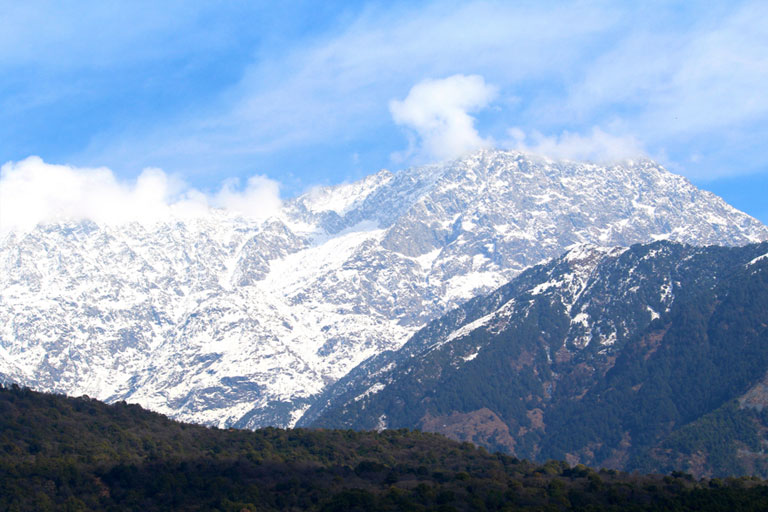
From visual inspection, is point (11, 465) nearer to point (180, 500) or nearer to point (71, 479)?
point (71, 479)

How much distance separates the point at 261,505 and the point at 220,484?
12.3m

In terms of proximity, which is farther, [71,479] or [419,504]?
[71,479]

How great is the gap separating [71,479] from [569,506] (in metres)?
94.4

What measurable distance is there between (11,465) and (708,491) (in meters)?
132

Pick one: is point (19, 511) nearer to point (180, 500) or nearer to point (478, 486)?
point (180, 500)

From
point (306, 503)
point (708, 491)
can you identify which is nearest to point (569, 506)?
point (708, 491)

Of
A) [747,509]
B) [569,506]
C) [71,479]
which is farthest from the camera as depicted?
[71,479]

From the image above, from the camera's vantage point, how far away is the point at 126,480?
19712 cm

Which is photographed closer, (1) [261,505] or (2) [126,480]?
(1) [261,505]

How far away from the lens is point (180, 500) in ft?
619

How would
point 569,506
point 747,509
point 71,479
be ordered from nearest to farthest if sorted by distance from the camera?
1. point 747,509
2. point 569,506
3. point 71,479

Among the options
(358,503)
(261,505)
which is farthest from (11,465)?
(358,503)

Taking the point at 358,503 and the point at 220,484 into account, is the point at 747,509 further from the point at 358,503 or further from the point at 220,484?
the point at 220,484

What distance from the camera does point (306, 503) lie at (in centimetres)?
18625
